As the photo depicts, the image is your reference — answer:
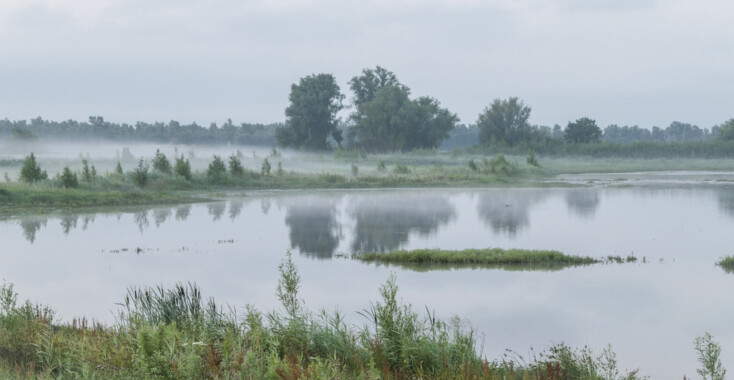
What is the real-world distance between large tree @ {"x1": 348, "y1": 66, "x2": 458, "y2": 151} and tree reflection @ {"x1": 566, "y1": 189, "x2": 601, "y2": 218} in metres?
59.1

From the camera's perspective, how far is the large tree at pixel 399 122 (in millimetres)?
109000

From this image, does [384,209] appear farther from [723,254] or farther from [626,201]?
[723,254]

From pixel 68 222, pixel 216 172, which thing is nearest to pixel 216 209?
pixel 68 222

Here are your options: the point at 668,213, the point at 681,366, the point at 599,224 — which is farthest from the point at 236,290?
the point at 668,213

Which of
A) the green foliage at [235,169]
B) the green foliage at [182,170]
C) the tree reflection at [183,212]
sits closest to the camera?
the tree reflection at [183,212]

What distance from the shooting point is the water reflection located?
30.3 meters

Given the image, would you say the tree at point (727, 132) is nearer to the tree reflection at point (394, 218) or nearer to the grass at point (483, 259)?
the tree reflection at point (394, 218)

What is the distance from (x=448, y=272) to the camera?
2031cm

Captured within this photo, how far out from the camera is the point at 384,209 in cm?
3825

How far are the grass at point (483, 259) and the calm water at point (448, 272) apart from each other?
867 millimetres

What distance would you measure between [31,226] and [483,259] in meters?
18.4

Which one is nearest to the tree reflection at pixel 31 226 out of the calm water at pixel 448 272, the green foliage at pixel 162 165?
the calm water at pixel 448 272

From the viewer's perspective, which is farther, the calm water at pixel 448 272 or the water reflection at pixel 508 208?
the water reflection at pixel 508 208

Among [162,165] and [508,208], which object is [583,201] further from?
[162,165]
